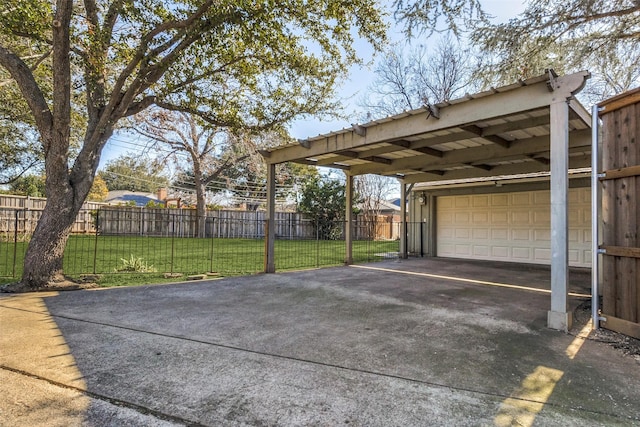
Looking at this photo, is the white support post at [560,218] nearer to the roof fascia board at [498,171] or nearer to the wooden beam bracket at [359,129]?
the wooden beam bracket at [359,129]

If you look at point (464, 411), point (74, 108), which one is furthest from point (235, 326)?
point (74, 108)

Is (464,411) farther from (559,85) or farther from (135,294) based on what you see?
(135,294)

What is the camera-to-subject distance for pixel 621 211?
11.2ft

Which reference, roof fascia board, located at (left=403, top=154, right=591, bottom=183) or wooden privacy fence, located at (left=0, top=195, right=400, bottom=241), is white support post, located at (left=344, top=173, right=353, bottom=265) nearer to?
roof fascia board, located at (left=403, top=154, right=591, bottom=183)

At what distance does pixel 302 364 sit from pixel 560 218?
306cm

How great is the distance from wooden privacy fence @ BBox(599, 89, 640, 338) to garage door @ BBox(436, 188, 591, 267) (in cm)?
540

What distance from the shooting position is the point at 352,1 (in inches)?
236

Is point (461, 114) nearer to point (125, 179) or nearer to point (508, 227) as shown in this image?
point (508, 227)

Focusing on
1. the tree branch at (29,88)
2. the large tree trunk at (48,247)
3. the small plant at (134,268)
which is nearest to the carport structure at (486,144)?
the small plant at (134,268)

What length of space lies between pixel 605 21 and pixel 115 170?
39556 mm

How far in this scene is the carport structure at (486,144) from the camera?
3629mm

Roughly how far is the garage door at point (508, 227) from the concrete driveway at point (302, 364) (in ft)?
15.0

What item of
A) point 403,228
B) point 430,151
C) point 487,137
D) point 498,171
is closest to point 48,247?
point 430,151

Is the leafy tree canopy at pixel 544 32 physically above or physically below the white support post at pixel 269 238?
above
